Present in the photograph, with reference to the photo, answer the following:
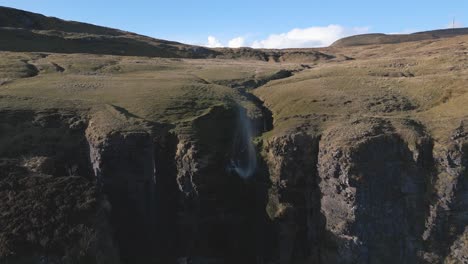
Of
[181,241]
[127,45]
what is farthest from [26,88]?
[127,45]

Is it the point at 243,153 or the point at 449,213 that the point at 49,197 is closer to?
the point at 243,153

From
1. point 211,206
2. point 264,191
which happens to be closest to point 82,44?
point 211,206

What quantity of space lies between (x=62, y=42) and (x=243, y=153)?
104 meters

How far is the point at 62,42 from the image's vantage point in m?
144

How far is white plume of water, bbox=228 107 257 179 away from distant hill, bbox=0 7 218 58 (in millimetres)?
86114

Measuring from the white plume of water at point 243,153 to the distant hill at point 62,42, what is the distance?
86.1 metres

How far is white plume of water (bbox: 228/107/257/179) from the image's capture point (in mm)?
56812

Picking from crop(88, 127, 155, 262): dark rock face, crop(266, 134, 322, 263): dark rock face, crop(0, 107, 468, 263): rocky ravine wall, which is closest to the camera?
crop(0, 107, 468, 263): rocky ravine wall

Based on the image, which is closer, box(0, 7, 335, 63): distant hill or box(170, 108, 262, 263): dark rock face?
box(170, 108, 262, 263): dark rock face

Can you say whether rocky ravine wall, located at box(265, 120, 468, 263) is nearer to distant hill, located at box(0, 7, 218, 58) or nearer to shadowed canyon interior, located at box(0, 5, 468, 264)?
shadowed canyon interior, located at box(0, 5, 468, 264)

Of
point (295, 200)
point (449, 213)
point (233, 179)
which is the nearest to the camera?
point (449, 213)

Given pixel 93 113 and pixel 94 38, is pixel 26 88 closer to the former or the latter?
pixel 93 113

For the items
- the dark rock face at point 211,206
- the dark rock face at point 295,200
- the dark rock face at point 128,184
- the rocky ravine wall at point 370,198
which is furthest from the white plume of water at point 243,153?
the dark rock face at point 128,184

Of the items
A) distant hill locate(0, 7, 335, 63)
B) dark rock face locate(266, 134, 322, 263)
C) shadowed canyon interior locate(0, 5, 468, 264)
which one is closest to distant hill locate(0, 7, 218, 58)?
distant hill locate(0, 7, 335, 63)
